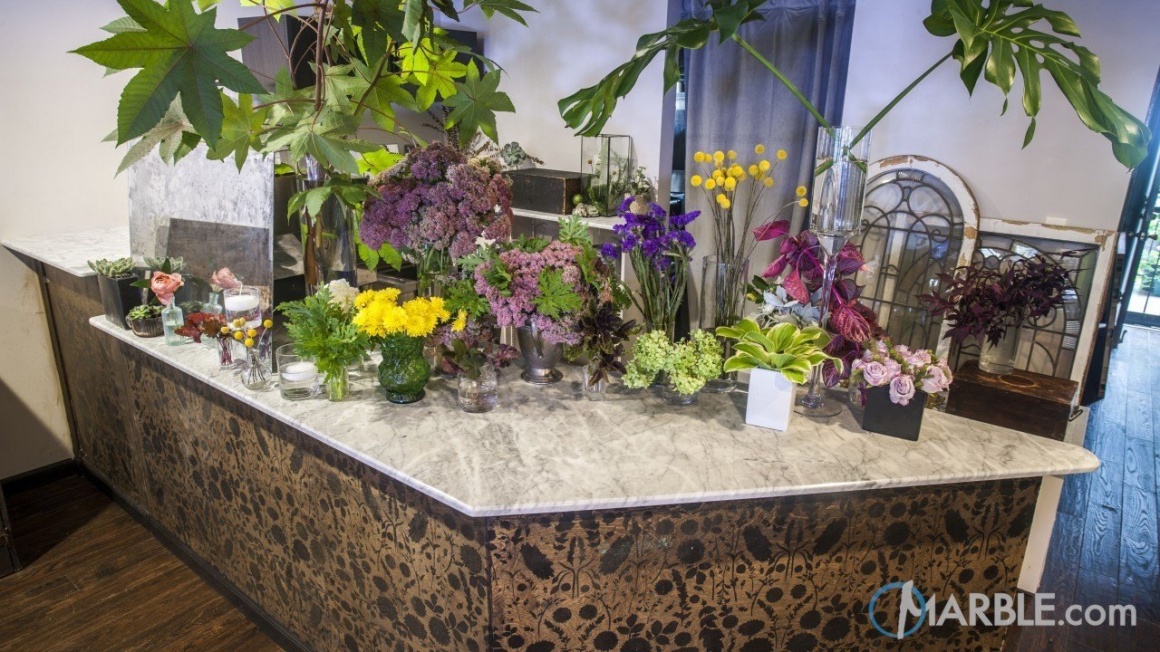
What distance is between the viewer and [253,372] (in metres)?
1.82

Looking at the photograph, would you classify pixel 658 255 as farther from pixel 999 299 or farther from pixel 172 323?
pixel 999 299

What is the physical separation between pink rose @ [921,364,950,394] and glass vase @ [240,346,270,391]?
1554 millimetres

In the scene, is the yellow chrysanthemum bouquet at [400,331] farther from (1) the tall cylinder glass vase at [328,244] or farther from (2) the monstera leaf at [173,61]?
(2) the monstera leaf at [173,61]

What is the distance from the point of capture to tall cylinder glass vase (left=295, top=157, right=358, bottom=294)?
1.88 m

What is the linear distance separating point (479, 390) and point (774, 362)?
67 centimetres

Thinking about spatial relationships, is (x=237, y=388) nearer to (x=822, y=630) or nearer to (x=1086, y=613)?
(x=822, y=630)

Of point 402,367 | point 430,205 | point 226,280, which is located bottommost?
point 402,367

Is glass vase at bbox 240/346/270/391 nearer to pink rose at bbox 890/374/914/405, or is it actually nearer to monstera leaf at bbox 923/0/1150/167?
pink rose at bbox 890/374/914/405

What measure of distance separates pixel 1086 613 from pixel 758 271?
191cm

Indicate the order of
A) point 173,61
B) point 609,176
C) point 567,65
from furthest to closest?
point 567,65, point 609,176, point 173,61

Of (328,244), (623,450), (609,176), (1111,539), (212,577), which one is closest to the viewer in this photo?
(623,450)

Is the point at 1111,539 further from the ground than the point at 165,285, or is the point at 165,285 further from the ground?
the point at 165,285

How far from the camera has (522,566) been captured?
4.71ft

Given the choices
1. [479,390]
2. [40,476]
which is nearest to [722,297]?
[479,390]
